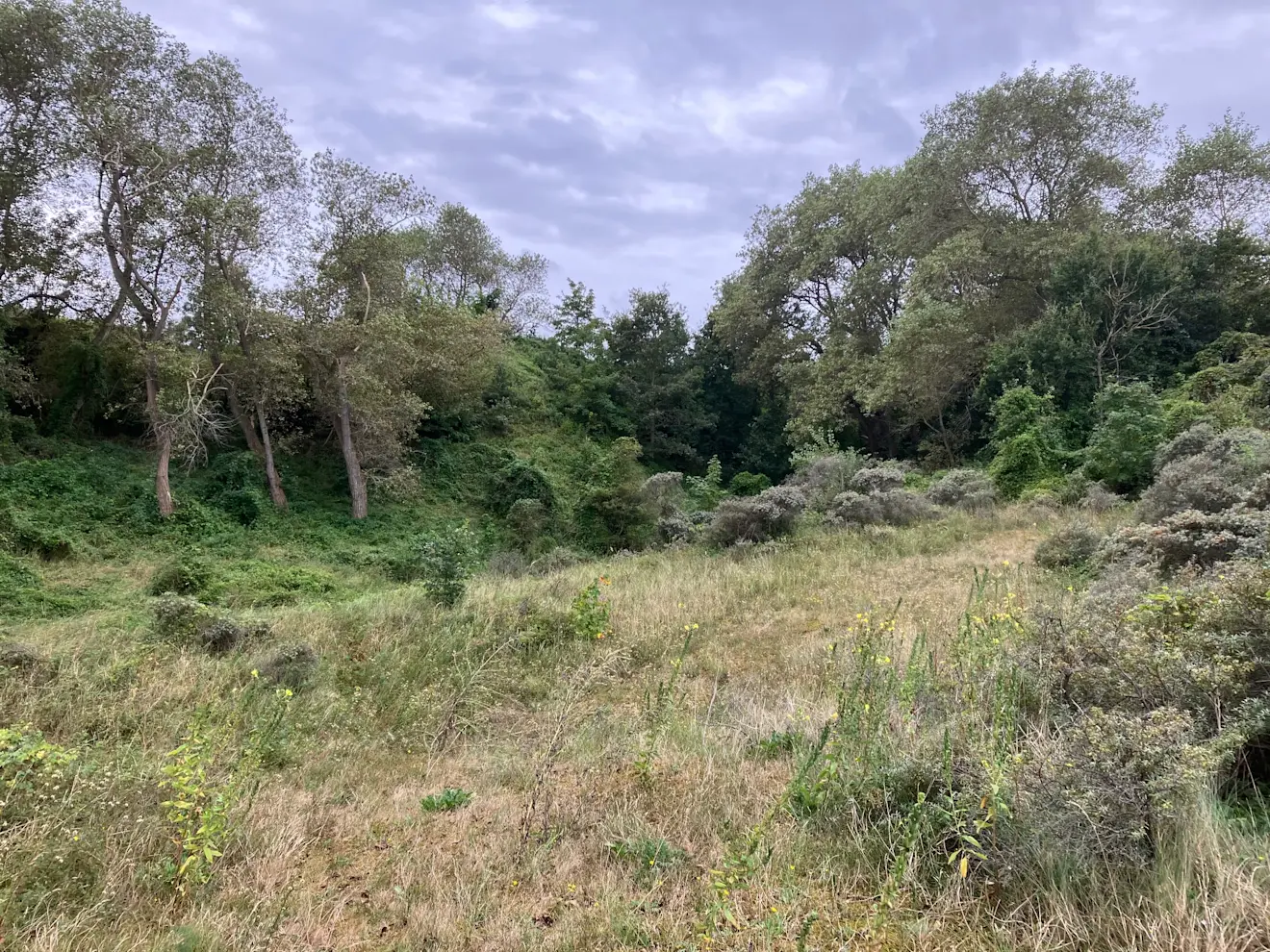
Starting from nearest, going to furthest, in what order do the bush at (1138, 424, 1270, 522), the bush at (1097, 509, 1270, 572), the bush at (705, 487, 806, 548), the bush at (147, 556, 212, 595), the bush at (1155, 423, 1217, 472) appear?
the bush at (1097, 509, 1270, 572)
the bush at (1138, 424, 1270, 522)
the bush at (1155, 423, 1217, 472)
the bush at (147, 556, 212, 595)
the bush at (705, 487, 806, 548)

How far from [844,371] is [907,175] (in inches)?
244

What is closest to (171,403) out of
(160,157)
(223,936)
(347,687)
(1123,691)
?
(160,157)

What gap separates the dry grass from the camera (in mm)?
2146

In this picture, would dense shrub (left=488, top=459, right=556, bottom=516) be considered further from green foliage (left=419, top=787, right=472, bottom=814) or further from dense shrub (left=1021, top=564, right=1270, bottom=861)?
dense shrub (left=1021, top=564, right=1270, bottom=861)

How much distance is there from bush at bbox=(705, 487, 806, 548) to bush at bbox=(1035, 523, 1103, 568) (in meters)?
4.91

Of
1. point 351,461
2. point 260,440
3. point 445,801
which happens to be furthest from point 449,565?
point 260,440

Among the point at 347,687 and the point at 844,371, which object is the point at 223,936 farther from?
the point at 844,371

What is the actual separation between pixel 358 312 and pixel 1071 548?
55.9 feet

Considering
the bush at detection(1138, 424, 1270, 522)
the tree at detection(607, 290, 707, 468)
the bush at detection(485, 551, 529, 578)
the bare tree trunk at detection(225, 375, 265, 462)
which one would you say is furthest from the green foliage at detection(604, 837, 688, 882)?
the tree at detection(607, 290, 707, 468)

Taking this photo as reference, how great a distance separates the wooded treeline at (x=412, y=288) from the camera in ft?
44.3

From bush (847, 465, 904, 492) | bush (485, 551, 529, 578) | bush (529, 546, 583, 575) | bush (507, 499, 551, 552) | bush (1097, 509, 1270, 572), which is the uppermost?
bush (847, 465, 904, 492)

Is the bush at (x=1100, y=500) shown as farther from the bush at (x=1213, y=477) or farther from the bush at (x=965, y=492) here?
the bush at (x=965, y=492)

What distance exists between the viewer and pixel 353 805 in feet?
10.9

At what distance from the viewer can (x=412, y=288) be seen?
1903 cm
